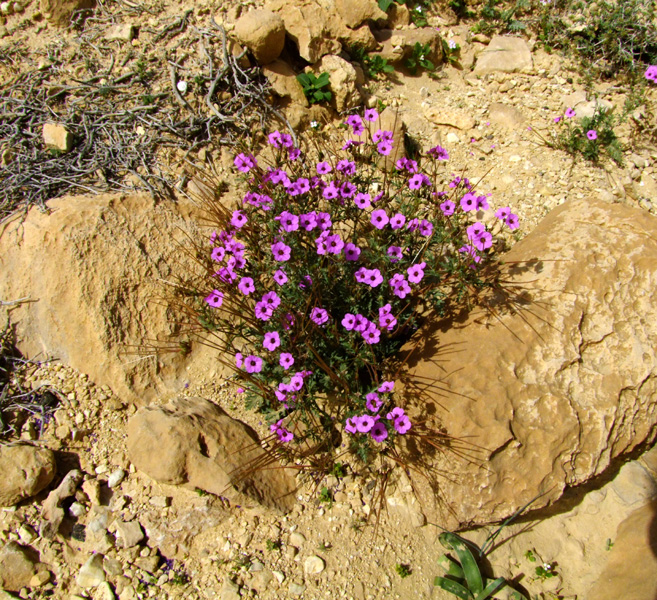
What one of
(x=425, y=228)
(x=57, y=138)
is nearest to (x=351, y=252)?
(x=425, y=228)

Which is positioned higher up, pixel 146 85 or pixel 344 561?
pixel 146 85

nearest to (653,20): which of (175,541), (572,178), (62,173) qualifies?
(572,178)

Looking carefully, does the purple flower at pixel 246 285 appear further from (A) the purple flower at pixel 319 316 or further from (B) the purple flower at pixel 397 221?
(B) the purple flower at pixel 397 221

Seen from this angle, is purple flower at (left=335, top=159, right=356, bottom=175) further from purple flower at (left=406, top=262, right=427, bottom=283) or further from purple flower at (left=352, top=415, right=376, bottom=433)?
purple flower at (left=352, top=415, right=376, bottom=433)

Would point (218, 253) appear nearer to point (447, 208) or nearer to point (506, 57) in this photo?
point (447, 208)

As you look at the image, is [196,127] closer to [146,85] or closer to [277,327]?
[146,85]

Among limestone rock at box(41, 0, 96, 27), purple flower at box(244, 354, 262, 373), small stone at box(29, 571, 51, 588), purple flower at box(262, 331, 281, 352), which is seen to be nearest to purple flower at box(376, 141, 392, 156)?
purple flower at box(262, 331, 281, 352)
